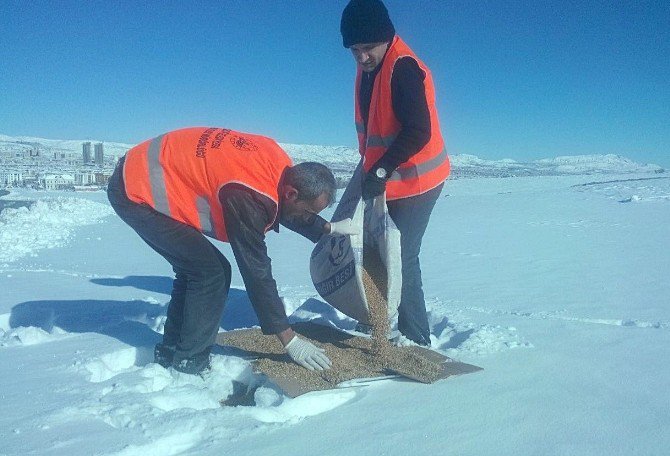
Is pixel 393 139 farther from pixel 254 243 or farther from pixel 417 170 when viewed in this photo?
pixel 254 243

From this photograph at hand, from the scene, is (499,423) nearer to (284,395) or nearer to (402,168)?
(284,395)

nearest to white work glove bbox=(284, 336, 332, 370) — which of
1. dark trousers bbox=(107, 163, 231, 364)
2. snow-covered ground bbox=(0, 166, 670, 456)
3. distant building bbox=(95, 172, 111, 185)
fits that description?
snow-covered ground bbox=(0, 166, 670, 456)

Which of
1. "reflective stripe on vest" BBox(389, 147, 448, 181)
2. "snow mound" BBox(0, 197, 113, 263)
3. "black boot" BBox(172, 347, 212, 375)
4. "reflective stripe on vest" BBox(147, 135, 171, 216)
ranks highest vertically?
"reflective stripe on vest" BBox(389, 147, 448, 181)

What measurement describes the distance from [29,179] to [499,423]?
33.9 meters

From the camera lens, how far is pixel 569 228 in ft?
27.3

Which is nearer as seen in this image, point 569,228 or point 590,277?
point 590,277

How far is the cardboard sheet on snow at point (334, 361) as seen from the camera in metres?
2.26

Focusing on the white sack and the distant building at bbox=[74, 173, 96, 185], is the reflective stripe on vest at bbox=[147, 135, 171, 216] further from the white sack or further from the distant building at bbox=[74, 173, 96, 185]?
the distant building at bbox=[74, 173, 96, 185]

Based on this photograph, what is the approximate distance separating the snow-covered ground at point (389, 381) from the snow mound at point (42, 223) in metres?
1.64

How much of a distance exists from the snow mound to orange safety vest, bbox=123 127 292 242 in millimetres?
4159

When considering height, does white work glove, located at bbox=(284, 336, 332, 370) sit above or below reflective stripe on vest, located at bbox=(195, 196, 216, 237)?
below

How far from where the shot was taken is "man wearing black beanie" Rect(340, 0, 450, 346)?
2570 mm

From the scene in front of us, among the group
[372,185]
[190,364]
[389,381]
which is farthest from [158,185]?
[389,381]

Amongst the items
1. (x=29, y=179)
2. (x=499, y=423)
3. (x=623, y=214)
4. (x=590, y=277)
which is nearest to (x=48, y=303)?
(x=499, y=423)
